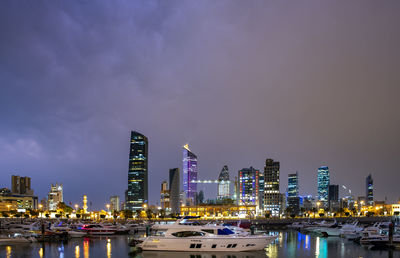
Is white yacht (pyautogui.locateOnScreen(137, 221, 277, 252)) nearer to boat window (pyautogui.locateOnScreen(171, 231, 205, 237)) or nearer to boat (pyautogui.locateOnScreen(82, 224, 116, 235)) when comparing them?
boat window (pyautogui.locateOnScreen(171, 231, 205, 237))

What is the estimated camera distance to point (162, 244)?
114 feet

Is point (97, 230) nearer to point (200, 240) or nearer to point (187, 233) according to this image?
point (187, 233)

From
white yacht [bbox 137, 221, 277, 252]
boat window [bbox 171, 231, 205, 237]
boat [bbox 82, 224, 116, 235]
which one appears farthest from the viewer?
boat [bbox 82, 224, 116, 235]

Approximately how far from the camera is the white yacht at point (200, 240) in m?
34.2

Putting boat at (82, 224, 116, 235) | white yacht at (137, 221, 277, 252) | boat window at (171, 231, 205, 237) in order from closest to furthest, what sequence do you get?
1. white yacht at (137, 221, 277, 252)
2. boat window at (171, 231, 205, 237)
3. boat at (82, 224, 116, 235)

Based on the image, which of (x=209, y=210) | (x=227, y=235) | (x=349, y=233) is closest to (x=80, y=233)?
(x=227, y=235)

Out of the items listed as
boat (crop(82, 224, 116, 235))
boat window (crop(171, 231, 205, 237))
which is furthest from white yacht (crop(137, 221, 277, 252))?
boat (crop(82, 224, 116, 235))

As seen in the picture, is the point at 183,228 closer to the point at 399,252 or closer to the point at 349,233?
the point at 399,252

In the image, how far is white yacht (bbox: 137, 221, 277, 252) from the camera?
112 feet

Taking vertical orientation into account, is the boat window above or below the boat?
above

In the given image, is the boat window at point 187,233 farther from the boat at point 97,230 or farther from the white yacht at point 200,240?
the boat at point 97,230

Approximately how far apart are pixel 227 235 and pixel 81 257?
1450 centimetres

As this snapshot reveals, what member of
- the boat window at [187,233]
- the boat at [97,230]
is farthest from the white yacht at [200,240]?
the boat at [97,230]

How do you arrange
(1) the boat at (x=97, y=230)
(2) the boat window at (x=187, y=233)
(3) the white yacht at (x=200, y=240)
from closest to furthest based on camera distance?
(3) the white yacht at (x=200, y=240)
(2) the boat window at (x=187, y=233)
(1) the boat at (x=97, y=230)
